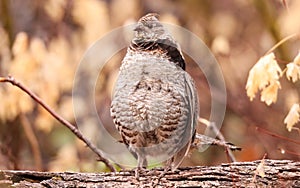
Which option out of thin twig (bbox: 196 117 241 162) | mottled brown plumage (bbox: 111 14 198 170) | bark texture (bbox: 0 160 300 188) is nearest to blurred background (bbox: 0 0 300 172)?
thin twig (bbox: 196 117 241 162)

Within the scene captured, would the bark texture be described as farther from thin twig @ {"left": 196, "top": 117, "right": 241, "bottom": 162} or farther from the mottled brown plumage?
thin twig @ {"left": 196, "top": 117, "right": 241, "bottom": 162}

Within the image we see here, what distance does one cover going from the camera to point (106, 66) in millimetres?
6988

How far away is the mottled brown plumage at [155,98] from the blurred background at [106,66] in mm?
1270

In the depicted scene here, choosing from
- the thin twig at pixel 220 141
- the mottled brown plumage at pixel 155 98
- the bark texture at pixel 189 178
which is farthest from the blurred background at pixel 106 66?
the bark texture at pixel 189 178

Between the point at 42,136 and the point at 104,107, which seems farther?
the point at 42,136

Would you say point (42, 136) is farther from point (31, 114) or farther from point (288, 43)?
point (288, 43)

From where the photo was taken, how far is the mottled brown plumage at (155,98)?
14.0 ft

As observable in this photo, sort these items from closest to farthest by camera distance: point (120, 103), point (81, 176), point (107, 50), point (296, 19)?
point (81, 176), point (120, 103), point (296, 19), point (107, 50)

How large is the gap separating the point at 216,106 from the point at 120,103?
9.93 feet

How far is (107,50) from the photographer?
697 cm

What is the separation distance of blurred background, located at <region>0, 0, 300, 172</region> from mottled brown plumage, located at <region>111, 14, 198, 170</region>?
50.0 inches

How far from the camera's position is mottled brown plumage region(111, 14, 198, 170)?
4277 mm

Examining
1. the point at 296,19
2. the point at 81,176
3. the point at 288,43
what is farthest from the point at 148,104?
the point at 288,43

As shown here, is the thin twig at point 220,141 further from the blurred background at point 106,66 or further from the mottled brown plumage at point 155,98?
the blurred background at point 106,66
